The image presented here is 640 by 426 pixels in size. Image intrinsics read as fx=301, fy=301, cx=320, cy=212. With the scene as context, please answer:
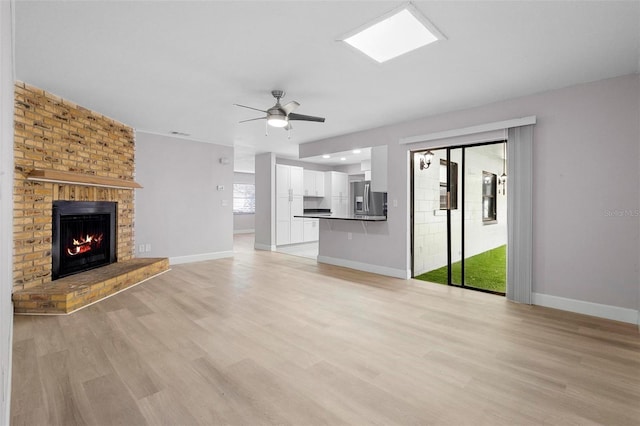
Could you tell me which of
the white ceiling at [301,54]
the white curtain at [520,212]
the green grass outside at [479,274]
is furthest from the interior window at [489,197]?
the white ceiling at [301,54]

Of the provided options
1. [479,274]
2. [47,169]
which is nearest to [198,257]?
[47,169]

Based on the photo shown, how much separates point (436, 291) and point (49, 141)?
17.8 feet

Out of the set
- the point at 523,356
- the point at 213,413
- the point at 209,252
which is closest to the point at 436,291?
the point at 523,356

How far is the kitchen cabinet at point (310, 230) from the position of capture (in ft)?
28.6

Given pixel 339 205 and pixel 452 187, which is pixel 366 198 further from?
pixel 339 205

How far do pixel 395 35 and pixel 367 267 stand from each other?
381cm

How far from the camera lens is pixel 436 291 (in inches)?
165

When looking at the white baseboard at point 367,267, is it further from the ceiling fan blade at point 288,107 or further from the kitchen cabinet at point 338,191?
the kitchen cabinet at point 338,191

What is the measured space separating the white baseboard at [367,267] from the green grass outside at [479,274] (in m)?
0.32

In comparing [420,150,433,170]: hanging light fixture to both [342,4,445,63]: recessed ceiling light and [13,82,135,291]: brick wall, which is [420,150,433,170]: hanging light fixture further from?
[13,82,135,291]: brick wall

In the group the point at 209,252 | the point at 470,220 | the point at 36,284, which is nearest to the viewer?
the point at 36,284

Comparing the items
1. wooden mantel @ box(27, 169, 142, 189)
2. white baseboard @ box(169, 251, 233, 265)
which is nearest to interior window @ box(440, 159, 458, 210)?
white baseboard @ box(169, 251, 233, 265)

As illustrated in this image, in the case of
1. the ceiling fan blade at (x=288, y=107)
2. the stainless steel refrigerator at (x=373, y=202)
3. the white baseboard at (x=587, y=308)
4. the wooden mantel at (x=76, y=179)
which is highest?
the ceiling fan blade at (x=288, y=107)

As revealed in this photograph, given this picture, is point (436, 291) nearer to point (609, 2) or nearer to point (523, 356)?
point (523, 356)
